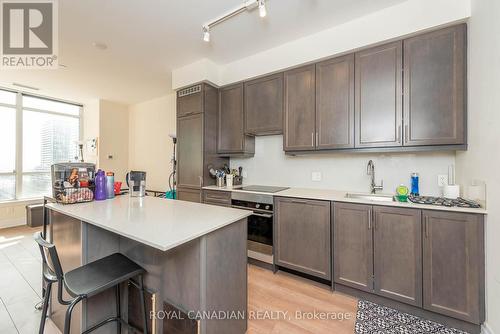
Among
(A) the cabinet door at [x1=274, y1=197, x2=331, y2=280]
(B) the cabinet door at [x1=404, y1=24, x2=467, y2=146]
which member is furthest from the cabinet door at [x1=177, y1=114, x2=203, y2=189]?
(B) the cabinet door at [x1=404, y1=24, x2=467, y2=146]

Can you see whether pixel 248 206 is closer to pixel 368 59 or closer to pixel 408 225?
pixel 408 225

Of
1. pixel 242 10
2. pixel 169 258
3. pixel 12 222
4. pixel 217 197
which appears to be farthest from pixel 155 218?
pixel 12 222

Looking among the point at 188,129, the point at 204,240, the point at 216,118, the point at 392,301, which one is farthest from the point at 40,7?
the point at 392,301

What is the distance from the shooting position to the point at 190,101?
3229mm

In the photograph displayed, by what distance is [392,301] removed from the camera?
184cm

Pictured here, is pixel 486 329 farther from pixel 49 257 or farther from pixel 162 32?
pixel 162 32

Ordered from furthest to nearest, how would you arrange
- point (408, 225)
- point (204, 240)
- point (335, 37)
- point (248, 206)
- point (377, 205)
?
point (248, 206) → point (335, 37) → point (377, 205) → point (408, 225) → point (204, 240)

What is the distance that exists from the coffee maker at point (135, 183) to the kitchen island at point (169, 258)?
43 cm

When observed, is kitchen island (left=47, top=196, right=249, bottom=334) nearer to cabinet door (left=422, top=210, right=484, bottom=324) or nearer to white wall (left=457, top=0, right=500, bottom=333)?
cabinet door (left=422, top=210, right=484, bottom=324)

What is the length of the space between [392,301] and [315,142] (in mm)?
1703

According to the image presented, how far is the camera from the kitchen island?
1.17 meters

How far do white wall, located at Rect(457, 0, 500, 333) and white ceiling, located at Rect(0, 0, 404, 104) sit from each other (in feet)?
2.54

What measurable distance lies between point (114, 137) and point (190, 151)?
128 inches

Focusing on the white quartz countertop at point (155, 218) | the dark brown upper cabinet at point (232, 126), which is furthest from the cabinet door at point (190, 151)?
the white quartz countertop at point (155, 218)
